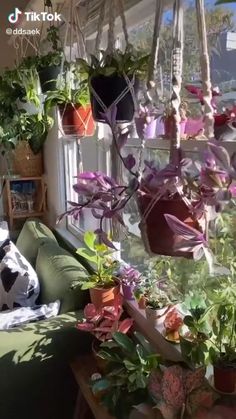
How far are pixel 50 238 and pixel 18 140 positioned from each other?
2.84 feet

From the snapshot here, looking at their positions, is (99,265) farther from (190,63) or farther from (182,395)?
(190,63)

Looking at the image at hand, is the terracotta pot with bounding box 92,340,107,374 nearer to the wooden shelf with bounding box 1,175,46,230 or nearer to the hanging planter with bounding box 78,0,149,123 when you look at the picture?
the hanging planter with bounding box 78,0,149,123

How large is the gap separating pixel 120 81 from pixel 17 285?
4.43 ft

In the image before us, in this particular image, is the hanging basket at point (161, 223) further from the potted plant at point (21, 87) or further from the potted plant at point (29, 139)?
the potted plant at point (29, 139)

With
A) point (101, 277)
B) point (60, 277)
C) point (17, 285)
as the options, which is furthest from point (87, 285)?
point (17, 285)

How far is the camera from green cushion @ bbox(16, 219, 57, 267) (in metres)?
2.55

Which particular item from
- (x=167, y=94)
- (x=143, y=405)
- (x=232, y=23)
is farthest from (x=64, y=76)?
(x=143, y=405)

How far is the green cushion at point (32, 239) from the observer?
8.37 ft

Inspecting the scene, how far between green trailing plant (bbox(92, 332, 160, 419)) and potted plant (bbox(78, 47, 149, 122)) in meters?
0.74

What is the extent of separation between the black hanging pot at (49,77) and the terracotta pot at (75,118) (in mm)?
269

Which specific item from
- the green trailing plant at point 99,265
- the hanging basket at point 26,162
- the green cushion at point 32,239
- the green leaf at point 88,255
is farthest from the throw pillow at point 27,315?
the hanging basket at point 26,162

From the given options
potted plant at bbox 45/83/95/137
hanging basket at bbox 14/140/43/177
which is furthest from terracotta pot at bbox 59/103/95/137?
hanging basket at bbox 14/140/43/177

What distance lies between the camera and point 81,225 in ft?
9.17

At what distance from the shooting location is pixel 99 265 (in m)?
1.78
